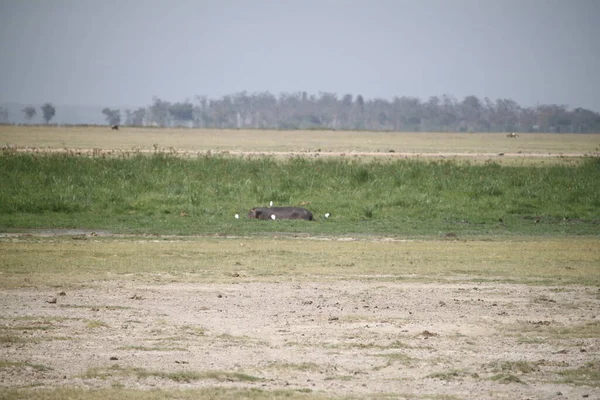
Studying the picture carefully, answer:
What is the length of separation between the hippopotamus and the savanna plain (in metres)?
0.37

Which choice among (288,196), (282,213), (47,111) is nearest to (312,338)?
(282,213)

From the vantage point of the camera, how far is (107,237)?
19688 mm

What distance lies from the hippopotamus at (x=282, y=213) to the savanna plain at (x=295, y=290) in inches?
14.6

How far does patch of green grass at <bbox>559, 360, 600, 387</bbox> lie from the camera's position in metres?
8.52

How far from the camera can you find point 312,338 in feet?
33.1

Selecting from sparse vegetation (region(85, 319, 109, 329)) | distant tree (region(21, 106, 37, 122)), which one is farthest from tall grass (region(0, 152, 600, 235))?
distant tree (region(21, 106, 37, 122))

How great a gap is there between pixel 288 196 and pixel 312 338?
17.0 m

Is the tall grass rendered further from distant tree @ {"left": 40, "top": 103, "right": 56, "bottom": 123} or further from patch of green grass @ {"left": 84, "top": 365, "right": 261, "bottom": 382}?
distant tree @ {"left": 40, "top": 103, "right": 56, "bottom": 123}

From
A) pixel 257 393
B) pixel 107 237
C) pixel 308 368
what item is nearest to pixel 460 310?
pixel 308 368

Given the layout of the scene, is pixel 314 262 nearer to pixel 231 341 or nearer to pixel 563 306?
pixel 563 306

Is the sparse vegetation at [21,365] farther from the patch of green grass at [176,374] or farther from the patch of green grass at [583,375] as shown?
the patch of green grass at [583,375]

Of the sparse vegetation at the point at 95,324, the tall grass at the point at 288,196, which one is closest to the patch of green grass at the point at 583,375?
the sparse vegetation at the point at 95,324

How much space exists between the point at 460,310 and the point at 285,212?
A: 1147 centimetres

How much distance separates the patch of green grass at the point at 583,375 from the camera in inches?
336
